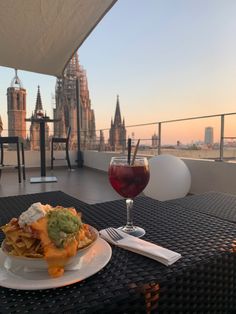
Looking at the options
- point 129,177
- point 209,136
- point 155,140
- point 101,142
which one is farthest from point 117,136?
point 129,177

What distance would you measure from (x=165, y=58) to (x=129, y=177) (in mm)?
9719

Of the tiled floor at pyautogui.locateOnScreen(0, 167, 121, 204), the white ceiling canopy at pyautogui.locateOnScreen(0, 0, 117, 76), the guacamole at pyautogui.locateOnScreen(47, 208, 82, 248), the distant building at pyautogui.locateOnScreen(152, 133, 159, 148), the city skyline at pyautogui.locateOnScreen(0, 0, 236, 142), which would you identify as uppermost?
the city skyline at pyautogui.locateOnScreen(0, 0, 236, 142)

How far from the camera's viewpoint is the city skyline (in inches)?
277

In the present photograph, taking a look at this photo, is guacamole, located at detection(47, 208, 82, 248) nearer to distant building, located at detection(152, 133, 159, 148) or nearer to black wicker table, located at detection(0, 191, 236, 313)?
black wicker table, located at detection(0, 191, 236, 313)

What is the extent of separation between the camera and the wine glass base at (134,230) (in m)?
0.67

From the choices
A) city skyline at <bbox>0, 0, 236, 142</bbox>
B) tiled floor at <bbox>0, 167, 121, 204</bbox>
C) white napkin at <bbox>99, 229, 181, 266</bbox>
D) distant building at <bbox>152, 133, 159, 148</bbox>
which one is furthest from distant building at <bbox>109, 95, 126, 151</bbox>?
white napkin at <bbox>99, 229, 181, 266</bbox>

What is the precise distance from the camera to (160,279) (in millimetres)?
462

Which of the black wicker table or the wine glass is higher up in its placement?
the wine glass

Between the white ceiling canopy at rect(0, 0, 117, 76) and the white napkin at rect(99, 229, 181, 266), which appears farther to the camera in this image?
the white ceiling canopy at rect(0, 0, 117, 76)

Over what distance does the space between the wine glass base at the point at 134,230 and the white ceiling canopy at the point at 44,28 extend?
3.11 m

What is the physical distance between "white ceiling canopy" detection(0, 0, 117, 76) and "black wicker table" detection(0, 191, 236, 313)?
3.08 meters

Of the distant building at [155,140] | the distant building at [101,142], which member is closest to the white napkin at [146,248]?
the distant building at [155,140]

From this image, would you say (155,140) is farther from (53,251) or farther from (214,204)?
(53,251)

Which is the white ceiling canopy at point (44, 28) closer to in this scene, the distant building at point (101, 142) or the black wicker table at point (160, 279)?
the distant building at point (101, 142)
